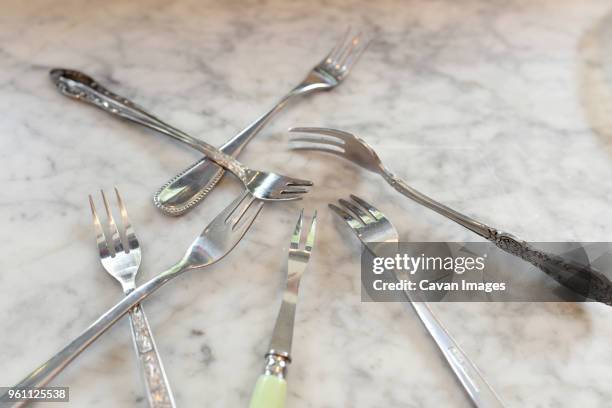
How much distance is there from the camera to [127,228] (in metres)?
0.71

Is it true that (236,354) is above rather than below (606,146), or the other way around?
below

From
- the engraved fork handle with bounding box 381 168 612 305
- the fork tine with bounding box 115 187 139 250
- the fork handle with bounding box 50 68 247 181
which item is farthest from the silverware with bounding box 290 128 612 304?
the fork tine with bounding box 115 187 139 250

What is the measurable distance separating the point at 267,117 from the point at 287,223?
0.20m

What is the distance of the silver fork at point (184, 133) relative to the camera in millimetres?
754

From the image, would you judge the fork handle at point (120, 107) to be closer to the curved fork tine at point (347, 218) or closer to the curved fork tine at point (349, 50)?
the curved fork tine at point (347, 218)

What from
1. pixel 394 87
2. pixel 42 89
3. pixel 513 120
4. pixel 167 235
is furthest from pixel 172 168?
pixel 513 120

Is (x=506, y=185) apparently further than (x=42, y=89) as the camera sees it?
No

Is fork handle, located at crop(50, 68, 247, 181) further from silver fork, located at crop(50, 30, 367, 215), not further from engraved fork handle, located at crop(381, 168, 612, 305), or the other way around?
engraved fork handle, located at crop(381, 168, 612, 305)

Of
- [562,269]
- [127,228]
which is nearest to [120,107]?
[127,228]

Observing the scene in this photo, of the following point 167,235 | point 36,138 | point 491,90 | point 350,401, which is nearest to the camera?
point 350,401

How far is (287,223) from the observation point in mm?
741

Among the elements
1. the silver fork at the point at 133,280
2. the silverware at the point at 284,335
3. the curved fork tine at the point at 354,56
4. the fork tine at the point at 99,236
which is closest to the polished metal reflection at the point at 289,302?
the silverware at the point at 284,335

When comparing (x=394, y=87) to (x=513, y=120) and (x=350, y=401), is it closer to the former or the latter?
(x=513, y=120)

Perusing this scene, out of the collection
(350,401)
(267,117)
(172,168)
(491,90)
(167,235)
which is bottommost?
(350,401)
